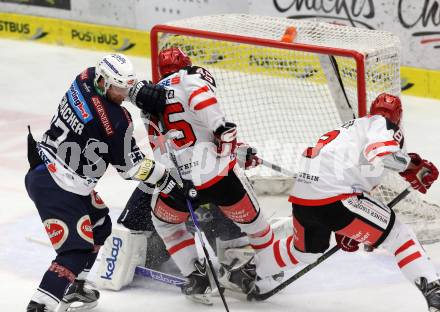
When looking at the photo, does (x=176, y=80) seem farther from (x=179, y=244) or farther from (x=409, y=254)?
(x=409, y=254)

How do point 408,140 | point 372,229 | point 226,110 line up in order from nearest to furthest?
point 372,229 < point 226,110 < point 408,140

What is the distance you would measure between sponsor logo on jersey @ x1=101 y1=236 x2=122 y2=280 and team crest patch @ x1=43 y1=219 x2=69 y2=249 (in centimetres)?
62

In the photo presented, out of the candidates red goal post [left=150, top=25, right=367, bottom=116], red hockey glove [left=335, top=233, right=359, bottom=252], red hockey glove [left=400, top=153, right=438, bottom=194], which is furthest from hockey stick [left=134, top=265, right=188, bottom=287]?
red goal post [left=150, top=25, right=367, bottom=116]

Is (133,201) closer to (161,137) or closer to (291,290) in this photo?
(161,137)

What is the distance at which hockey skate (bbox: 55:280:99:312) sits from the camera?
4906 millimetres

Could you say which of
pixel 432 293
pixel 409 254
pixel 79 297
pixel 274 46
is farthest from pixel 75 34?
pixel 432 293

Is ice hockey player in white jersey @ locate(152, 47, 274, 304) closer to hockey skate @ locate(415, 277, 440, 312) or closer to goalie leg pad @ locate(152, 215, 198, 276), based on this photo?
goalie leg pad @ locate(152, 215, 198, 276)

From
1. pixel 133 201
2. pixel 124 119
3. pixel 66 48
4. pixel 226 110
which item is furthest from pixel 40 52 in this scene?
pixel 124 119

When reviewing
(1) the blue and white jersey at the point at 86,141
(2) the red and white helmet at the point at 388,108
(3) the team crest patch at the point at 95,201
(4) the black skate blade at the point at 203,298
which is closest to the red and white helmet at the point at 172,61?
(1) the blue and white jersey at the point at 86,141

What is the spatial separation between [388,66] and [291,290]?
136cm

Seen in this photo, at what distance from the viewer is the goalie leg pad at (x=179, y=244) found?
5.03 meters

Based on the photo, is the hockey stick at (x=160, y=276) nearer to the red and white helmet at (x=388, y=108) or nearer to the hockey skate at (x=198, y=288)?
the hockey skate at (x=198, y=288)

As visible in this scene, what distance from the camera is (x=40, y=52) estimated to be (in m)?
9.56

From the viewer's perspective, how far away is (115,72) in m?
4.50
